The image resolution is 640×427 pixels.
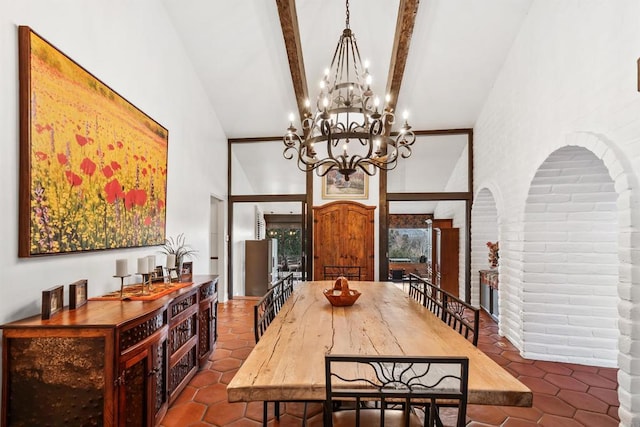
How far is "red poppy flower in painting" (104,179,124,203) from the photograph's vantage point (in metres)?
2.32

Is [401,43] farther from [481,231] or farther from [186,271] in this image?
[186,271]

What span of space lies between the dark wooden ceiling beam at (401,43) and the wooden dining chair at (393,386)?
3.17 metres

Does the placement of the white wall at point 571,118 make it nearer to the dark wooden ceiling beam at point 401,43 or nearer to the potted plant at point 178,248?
the dark wooden ceiling beam at point 401,43

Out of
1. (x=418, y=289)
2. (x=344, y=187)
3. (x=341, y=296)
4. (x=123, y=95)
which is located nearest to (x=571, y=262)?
(x=418, y=289)

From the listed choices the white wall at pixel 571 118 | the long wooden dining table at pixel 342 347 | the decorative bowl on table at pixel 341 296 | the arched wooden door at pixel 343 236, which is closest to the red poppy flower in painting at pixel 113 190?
the long wooden dining table at pixel 342 347

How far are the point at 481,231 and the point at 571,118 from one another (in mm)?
2475

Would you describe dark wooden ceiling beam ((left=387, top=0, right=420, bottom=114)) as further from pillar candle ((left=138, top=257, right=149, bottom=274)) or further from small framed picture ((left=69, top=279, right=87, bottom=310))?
small framed picture ((left=69, top=279, right=87, bottom=310))

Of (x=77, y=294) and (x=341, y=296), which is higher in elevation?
(x=77, y=294)

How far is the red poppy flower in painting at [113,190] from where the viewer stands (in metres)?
2.32

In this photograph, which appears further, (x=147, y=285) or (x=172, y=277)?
(x=172, y=277)

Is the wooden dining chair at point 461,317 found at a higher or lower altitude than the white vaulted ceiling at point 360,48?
lower

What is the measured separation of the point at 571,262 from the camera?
2887mm

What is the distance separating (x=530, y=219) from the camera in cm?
306

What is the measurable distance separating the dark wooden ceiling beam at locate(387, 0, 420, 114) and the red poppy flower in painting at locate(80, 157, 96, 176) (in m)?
3.04
